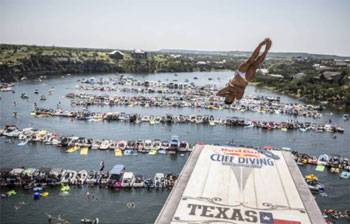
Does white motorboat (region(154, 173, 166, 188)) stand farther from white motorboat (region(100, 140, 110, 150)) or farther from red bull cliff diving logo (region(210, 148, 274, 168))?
white motorboat (region(100, 140, 110, 150))

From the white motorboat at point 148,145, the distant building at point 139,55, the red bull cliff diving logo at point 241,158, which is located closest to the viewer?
the red bull cliff diving logo at point 241,158

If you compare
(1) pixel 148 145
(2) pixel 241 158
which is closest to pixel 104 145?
(1) pixel 148 145

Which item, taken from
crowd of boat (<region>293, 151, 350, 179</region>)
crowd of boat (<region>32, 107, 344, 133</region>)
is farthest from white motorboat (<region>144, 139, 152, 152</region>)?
crowd of boat (<region>293, 151, 350, 179</region>)

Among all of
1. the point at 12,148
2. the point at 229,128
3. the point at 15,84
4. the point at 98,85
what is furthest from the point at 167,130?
the point at 15,84

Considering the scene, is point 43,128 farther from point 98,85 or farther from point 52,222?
point 98,85

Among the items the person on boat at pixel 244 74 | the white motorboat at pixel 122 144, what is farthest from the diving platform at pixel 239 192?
the white motorboat at pixel 122 144

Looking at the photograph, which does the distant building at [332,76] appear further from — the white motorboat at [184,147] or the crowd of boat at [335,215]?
the crowd of boat at [335,215]
